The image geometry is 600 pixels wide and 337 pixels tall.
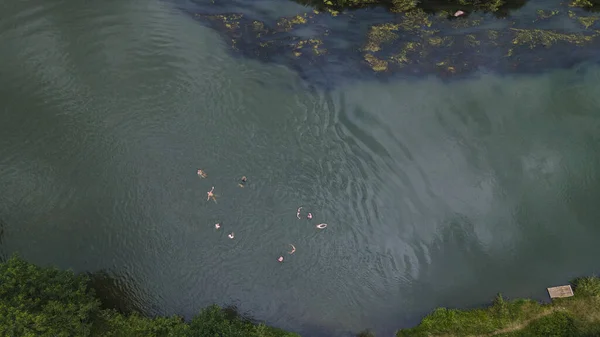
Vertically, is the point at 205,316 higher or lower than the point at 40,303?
lower

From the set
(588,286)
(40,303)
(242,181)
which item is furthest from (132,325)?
(588,286)

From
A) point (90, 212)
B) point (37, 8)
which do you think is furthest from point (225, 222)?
point (37, 8)

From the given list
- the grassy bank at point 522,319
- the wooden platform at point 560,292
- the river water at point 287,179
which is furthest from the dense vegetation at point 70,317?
the wooden platform at point 560,292

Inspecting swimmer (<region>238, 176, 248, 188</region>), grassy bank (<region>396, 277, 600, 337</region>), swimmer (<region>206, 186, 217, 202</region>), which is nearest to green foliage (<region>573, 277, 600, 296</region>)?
grassy bank (<region>396, 277, 600, 337</region>)

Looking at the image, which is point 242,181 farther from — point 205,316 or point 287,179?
point 205,316

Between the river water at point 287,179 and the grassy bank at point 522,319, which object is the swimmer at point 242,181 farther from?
the grassy bank at point 522,319
